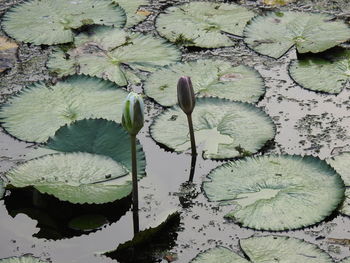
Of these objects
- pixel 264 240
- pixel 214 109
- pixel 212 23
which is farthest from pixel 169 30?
pixel 264 240

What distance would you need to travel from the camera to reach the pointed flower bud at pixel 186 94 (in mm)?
3121

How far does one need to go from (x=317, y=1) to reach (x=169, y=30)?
1061 mm

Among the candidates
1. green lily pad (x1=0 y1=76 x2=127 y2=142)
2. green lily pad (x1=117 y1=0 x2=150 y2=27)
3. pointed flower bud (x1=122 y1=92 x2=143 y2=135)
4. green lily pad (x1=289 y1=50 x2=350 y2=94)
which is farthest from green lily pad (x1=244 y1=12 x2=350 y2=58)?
pointed flower bud (x1=122 y1=92 x2=143 y2=135)

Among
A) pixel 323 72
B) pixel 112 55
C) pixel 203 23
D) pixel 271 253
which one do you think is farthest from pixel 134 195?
pixel 203 23

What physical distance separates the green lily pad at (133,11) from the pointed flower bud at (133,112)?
1793mm

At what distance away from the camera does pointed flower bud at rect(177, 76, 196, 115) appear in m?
3.12

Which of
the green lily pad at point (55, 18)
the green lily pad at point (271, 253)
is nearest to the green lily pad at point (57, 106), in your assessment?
the green lily pad at point (55, 18)

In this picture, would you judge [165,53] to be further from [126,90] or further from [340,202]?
[340,202]

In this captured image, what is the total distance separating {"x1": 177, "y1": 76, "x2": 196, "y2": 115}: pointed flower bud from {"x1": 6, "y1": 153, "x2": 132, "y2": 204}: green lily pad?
0.37 m

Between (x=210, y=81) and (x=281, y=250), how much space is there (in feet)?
4.33

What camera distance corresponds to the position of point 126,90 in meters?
3.80

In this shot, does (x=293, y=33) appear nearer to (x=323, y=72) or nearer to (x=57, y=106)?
(x=323, y=72)

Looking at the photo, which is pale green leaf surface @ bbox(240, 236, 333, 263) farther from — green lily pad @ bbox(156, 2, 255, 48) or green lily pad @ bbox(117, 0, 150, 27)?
green lily pad @ bbox(117, 0, 150, 27)

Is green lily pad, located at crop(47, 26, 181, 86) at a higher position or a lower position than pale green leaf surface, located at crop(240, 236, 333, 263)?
higher
